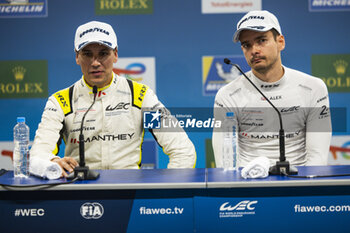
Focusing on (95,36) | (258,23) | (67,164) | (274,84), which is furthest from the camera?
(274,84)

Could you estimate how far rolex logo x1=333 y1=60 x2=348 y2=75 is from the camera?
13.4 ft

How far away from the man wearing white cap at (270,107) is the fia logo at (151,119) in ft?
1.33

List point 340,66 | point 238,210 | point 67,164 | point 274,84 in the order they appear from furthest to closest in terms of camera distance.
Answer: point 340,66 < point 274,84 < point 67,164 < point 238,210

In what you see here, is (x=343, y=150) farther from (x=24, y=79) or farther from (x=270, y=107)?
(x=24, y=79)

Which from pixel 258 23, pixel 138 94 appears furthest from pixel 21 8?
pixel 258 23

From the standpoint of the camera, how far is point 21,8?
4113 millimetres

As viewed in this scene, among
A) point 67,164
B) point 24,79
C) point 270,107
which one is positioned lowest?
point 67,164

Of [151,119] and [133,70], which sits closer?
[151,119]

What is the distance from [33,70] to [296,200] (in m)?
3.06

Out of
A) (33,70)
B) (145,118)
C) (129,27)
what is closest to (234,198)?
(145,118)

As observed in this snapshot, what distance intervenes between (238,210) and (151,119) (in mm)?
1131

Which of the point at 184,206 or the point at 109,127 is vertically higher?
the point at 109,127

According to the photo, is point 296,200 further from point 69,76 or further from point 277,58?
point 69,76

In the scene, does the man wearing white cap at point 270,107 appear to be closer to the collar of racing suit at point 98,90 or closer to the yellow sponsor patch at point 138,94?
the yellow sponsor patch at point 138,94
